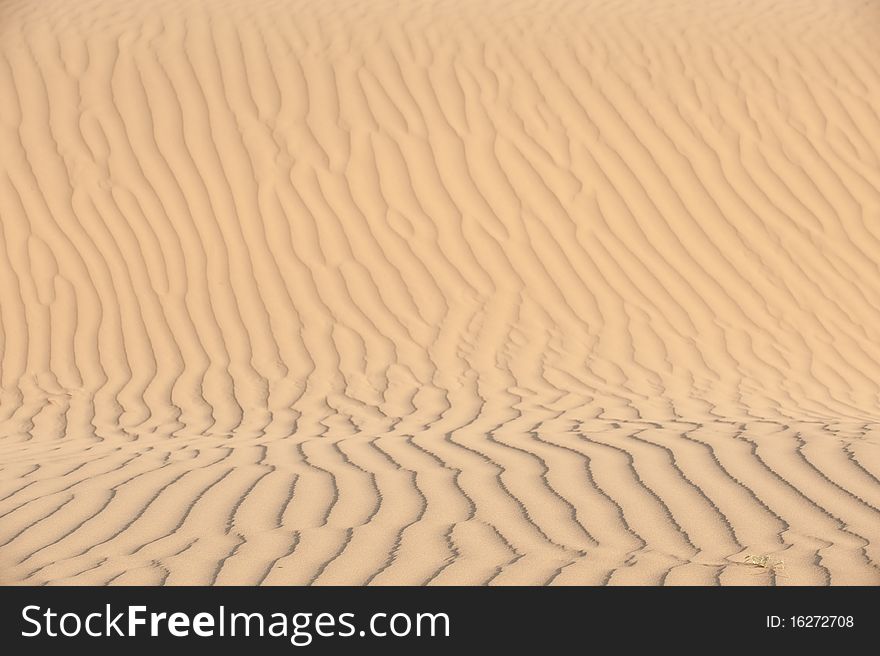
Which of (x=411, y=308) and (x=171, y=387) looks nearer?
(x=171, y=387)

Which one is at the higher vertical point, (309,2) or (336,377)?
(309,2)

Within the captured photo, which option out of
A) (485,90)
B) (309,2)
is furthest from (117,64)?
(485,90)

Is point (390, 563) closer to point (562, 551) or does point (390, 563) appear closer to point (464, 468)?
point (562, 551)

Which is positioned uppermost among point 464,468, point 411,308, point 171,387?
point 411,308

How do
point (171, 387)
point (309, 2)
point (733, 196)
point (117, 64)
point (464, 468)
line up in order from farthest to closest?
point (309, 2), point (117, 64), point (733, 196), point (171, 387), point (464, 468)

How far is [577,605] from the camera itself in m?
2.90

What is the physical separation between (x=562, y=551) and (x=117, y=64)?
7.56 metres

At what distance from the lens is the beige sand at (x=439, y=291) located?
3.73m

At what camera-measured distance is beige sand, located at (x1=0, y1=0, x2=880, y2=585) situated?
3.73 meters

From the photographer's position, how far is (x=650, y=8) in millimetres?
11398

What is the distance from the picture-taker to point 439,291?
788 centimetres

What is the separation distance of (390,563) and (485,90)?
694cm

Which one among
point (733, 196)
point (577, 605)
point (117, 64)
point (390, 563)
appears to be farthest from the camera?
point (117, 64)

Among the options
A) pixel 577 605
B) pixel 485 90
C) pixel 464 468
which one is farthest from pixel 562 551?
pixel 485 90
